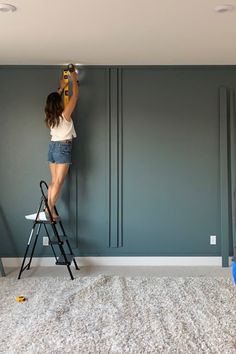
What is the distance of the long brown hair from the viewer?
166 inches

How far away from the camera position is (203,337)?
2.69 meters

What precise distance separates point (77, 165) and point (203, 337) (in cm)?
255

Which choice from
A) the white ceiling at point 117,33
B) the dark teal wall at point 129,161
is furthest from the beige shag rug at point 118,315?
the white ceiling at point 117,33

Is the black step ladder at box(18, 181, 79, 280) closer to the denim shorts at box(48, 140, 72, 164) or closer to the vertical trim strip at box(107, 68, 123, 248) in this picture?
the denim shorts at box(48, 140, 72, 164)

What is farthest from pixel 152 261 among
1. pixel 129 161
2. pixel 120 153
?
pixel 120 153

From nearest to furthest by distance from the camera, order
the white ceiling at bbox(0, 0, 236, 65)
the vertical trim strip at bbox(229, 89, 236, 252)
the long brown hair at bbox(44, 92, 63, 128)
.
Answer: the white ceiling at bbox(0, 0, 236, 65) < the long brown hair at bbox(44, 92, 63, 128) < the vertical trim strip at bbox(229, 89, 236, 252)

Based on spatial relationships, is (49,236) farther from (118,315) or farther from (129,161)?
(118,315)

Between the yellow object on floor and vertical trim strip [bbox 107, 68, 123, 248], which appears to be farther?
vertical trim strip [bbox 107, 68, 123, 248]

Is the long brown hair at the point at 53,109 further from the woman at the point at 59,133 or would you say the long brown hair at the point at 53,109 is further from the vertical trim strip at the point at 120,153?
the vertical trim strip at the point at 120,153

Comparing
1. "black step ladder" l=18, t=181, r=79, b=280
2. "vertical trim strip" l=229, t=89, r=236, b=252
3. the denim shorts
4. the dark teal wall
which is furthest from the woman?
"vertical trim strip" l=229, t=89, r=236, b=252

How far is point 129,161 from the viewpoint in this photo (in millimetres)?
4594

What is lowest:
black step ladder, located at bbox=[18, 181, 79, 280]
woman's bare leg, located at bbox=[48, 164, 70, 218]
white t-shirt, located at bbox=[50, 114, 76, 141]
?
black step ladder, located at bbox=[18, 181, 79, 280]

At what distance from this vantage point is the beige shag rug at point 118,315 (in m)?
2.58

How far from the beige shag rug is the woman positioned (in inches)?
38.8
